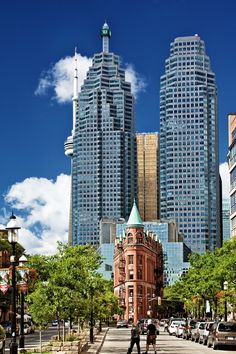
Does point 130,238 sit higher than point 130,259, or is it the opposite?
point 130,238

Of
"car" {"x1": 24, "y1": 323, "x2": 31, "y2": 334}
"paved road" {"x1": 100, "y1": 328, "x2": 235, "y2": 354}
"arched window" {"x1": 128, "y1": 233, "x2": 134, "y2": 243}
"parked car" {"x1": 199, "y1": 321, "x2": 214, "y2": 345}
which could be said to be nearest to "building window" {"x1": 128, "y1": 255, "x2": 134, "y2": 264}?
"arched window" {"x1": 128, "y1": 233, "x2": 134, "y2": 243}

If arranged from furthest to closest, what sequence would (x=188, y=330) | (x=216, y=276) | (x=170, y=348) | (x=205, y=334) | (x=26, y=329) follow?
(x=26, y=329) → (x=216, y=276) → (x=188, y=330) → (x=205, y=334) → (x=170, y=348)

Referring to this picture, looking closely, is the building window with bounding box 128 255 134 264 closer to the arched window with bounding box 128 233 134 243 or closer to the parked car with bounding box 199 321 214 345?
the arched window with bounding box 128 233 134 243

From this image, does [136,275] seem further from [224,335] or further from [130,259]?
[224,335]

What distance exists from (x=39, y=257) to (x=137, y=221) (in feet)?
354

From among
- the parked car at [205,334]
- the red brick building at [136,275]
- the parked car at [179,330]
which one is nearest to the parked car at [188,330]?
the parked car at [179,330]

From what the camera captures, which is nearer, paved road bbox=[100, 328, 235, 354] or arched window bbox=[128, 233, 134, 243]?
paved road bbox=[100, 328, 235, 354]

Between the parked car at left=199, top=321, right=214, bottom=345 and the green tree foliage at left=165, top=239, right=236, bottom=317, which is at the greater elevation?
Result: the green tree foliage at left=165, top=239, right=236, bottom=317

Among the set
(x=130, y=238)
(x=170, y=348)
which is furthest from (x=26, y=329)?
(x=130, y=238)

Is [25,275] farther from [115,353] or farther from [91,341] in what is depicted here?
[91,341]

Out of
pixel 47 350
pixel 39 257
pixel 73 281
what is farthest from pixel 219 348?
pixel 39 257

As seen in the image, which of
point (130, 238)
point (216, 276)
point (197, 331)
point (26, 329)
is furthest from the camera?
point (130, 238)

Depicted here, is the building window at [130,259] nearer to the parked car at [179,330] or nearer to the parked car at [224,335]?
the parked car at [179,330]

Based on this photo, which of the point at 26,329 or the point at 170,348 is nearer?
the point at 170,348
